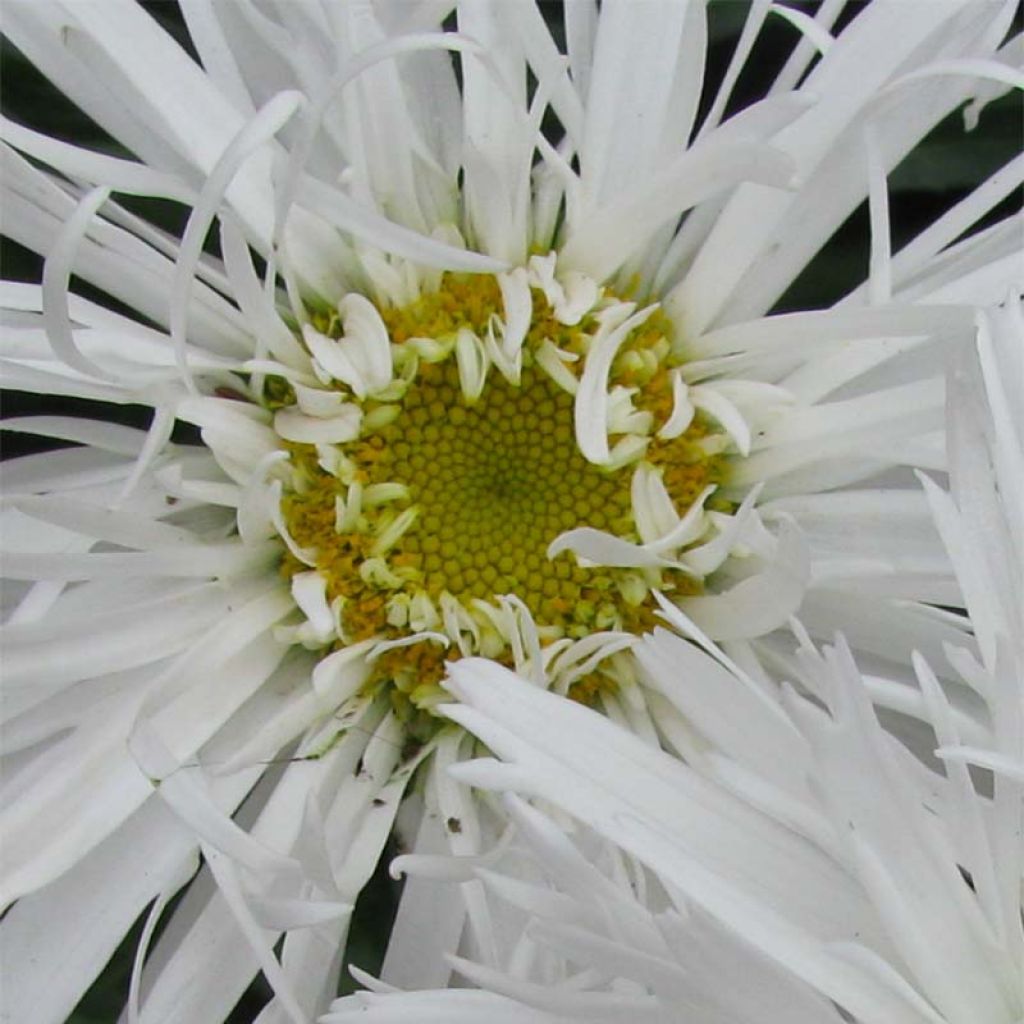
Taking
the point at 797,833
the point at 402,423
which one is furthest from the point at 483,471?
the point at 797,833

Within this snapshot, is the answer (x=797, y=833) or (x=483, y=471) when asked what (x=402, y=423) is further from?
(x=797, y=833)

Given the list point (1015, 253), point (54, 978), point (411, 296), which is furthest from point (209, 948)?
point (1015, 253)

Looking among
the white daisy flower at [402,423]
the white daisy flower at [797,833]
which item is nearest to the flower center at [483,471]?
the white daisy flower at [402,423]

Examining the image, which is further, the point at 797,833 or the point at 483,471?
the point at 483,471

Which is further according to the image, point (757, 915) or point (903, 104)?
point (903, 104)

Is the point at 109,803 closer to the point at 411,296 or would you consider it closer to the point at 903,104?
the point at 411,296
